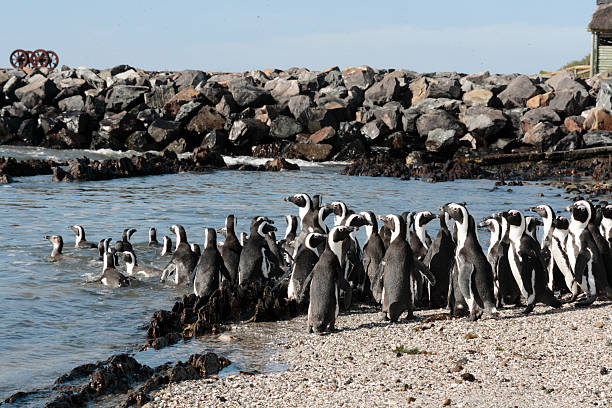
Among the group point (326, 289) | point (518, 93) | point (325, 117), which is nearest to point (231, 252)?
point (326, 289)

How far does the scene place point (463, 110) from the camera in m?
34.8

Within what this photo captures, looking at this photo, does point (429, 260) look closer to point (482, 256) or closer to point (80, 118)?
point (482, 256)

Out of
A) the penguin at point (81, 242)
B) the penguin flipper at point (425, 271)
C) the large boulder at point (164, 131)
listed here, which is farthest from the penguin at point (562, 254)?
the large boulder at point (164, 131)

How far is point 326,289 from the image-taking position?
8055 mm

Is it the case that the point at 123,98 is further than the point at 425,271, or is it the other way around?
the point at 123,98

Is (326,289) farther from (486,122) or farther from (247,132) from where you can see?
(247,132)

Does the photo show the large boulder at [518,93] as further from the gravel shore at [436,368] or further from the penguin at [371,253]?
the gravel shore at [436,368]

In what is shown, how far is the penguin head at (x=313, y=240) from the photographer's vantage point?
893 centimetres

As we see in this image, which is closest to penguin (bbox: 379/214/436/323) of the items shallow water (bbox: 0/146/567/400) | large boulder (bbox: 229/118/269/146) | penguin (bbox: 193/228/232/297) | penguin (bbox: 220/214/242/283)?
shallow water (bbox: 0/146/567/400)

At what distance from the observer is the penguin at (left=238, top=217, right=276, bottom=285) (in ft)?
33.0

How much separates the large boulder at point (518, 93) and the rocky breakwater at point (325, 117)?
50mm

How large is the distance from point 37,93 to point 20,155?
26.9 feet

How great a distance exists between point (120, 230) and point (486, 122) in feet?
65.5

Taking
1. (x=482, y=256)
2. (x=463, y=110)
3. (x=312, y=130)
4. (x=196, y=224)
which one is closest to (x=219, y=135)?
(x=312, y=130)
